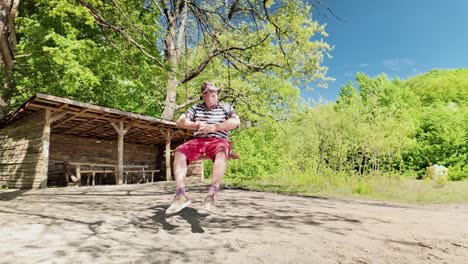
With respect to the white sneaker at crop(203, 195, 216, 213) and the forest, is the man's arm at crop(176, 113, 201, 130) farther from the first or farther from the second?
the forest

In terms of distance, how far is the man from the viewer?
378 centimetres

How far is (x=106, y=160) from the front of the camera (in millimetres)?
18234

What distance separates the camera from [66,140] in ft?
54.0

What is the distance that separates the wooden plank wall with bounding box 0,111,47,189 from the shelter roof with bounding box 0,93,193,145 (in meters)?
0.40

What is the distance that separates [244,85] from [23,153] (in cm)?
1192

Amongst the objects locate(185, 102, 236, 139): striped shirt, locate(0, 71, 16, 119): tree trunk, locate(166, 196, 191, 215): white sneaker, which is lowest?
locate(166, 196, 191, 215): white sneaker

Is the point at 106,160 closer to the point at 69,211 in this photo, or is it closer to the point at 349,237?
the point at 69,211

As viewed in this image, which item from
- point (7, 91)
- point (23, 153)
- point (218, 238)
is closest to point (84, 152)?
point (23, 153)

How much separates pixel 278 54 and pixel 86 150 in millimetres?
11482

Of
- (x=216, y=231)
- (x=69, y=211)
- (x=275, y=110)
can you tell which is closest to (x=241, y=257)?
(x=216, y=231)

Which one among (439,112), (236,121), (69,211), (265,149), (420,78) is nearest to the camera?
(236,121)

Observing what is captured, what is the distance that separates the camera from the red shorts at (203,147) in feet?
12.8

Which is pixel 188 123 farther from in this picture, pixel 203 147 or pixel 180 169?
pixel 180 169

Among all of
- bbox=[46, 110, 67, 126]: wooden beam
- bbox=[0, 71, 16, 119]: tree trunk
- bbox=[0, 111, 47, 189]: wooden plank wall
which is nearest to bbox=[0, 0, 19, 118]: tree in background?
bbox=[46, 110, 67, 126]: wooden beam
